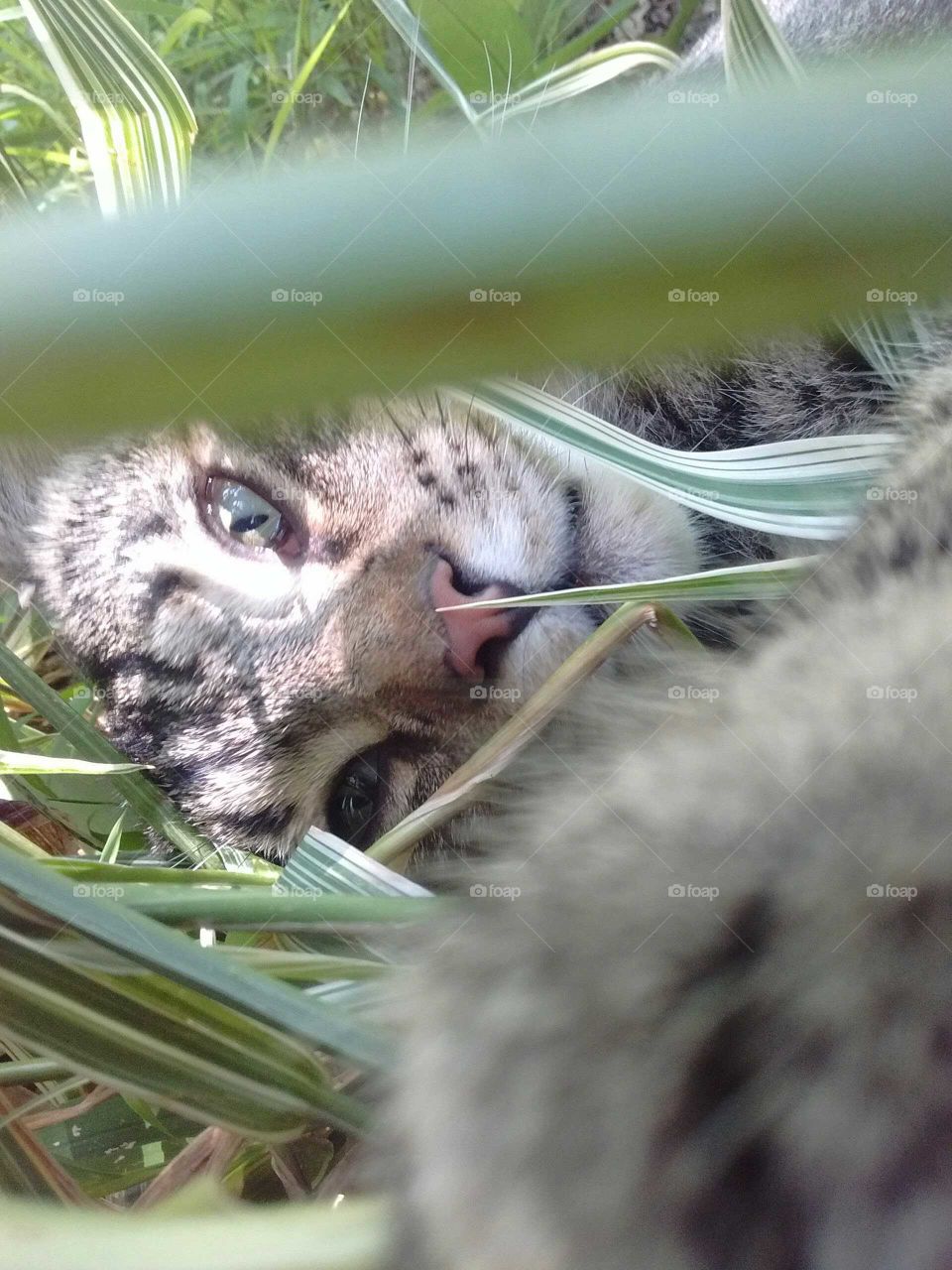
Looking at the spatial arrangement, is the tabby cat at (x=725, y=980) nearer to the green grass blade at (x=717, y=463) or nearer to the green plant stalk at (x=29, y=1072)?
the green grass blade at (x=717, y=463)

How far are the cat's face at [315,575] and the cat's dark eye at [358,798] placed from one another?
2 centimetres

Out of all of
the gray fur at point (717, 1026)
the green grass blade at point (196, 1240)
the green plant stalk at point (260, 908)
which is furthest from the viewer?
the green plant stalk at point (260, 908)

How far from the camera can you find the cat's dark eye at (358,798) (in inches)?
25.0

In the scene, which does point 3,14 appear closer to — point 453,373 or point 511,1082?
point 453,373

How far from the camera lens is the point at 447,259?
21 cm

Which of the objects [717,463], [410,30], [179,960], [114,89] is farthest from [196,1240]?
[410,30]

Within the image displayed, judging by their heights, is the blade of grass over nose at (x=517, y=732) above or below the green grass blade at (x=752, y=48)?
below

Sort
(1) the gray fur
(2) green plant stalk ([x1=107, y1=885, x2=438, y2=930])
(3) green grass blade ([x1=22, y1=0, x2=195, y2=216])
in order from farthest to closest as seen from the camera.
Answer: (3) green grass blade ([x1=22, y1=0, x2=195, y2=216])
(2) green plant stalk ([x1=107, y1=885, x2=438, y2=930])
(1) the gray fur

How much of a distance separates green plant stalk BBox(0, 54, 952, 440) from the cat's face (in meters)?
0.36

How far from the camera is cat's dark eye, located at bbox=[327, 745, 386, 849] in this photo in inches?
25.0

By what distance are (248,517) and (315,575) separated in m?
0.05

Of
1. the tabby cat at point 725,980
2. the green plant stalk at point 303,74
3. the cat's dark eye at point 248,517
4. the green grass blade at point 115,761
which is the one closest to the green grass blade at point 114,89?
the green plant stalk at point 303,74

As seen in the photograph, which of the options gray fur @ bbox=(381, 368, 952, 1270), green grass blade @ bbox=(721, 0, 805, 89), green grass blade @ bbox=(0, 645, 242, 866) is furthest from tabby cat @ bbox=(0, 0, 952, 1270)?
green grass blade @ bbox=(0, 645, 242, 866)

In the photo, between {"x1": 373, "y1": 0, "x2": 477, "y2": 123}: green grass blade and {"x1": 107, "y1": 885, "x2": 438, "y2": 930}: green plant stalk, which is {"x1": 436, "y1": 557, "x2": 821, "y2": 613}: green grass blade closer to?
{"x1": 107, "y1": 885, "x2": 438, "y2": 930}: green plant stalk
